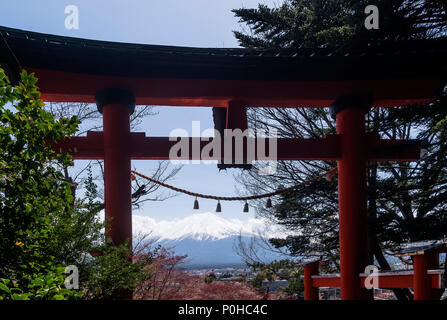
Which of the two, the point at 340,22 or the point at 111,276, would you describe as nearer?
the point at 111,276

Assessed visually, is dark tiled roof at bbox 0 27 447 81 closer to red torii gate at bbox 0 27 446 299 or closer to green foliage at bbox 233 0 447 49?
red torii gate at bbox 0 27 446 299

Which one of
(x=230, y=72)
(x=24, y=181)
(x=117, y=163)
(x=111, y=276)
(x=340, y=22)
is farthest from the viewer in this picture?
(x=340, y=22)

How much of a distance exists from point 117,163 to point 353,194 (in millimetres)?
3132

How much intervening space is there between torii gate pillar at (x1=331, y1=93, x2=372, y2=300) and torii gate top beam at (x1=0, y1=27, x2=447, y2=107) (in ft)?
0.96

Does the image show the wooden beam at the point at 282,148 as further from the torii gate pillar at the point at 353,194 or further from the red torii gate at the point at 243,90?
the torii gate pillar at the point at 353,194

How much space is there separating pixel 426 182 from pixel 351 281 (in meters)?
3.12

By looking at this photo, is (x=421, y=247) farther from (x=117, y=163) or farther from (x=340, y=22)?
(x=340, y=22)

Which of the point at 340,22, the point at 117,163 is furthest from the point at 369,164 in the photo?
the point at 117,163

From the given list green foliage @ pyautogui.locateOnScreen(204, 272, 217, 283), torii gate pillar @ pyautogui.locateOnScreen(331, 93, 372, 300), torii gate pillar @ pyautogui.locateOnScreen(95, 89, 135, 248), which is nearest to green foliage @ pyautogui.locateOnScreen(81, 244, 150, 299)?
torii gate pillar @ pyautogui.locateOnScreen(95, 89, 135, 248)

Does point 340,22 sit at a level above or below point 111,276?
above

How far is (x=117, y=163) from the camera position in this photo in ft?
12.5

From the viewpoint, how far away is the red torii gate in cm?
377
